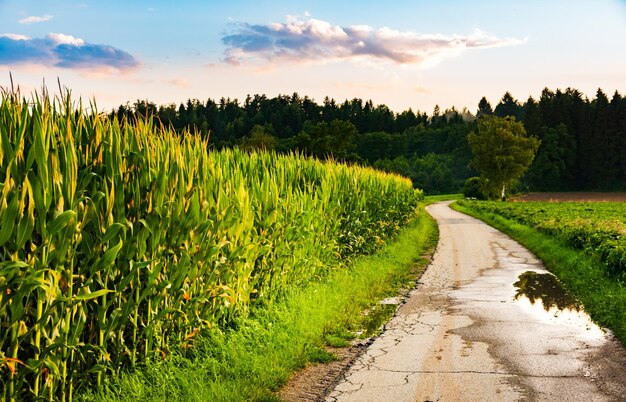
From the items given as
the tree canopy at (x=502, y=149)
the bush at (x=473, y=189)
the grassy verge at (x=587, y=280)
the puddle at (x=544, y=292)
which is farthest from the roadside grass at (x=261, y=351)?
the bush at (x=473, y=189)

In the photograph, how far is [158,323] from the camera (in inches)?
222

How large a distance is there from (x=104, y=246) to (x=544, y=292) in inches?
392

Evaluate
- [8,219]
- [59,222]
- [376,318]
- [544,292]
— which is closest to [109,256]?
[59,222]

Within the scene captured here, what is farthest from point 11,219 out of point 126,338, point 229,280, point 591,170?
point 591,170

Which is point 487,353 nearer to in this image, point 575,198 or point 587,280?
point 587,280

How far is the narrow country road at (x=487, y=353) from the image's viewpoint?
6.07m

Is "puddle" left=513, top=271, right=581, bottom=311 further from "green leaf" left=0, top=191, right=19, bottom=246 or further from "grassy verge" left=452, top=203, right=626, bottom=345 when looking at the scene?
"green leaf" left=0, top=191, right=19, bottom=246

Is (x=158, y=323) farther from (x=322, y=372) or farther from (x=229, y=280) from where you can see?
(x=322, y=372)

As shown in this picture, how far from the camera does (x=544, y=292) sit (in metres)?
12.2

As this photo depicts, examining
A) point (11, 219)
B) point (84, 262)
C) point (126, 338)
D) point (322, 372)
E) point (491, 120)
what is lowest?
point (322, 372)

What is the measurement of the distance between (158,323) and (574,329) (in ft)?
21.5

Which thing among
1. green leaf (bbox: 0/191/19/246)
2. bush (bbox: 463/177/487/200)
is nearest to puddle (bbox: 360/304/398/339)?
green leaf (bbox: 0/191/19/246)

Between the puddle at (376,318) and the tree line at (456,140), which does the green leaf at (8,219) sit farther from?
the tree line at (456,140)

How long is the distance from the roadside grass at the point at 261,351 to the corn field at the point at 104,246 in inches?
7.8
